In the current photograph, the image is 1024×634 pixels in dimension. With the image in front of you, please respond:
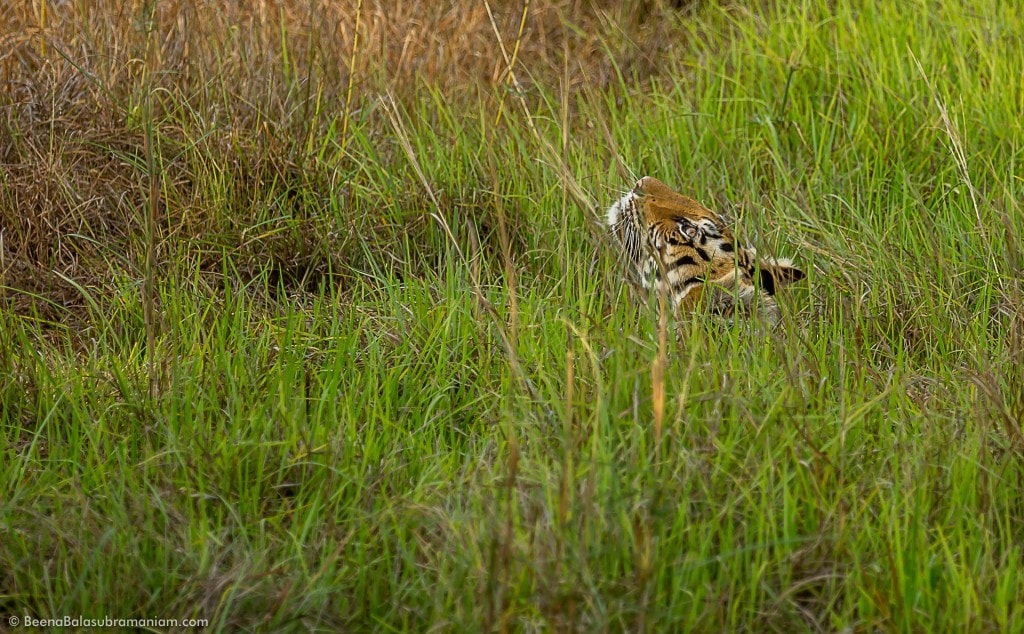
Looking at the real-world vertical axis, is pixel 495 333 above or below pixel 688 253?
below

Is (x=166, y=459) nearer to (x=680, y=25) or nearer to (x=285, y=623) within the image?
(x=285, y=623)

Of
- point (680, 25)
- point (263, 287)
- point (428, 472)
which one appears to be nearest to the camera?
point (428, 472)

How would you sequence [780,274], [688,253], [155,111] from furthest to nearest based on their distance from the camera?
[155,111], [688,253], [780,274]

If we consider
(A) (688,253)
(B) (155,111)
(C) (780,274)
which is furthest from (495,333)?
(B) (155,111)

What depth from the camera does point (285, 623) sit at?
2316mm

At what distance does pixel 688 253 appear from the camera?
11.1ft

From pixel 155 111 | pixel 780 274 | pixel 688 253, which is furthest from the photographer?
pixel 155 111

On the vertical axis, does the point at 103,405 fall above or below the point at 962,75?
below

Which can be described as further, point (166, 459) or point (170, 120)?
point (170, 120)

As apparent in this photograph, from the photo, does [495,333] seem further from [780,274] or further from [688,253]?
[780,274]

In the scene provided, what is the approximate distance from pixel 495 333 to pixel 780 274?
0.80m

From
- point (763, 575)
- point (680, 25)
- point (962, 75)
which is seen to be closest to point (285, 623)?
point (763, 575)

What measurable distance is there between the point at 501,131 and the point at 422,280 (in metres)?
0.99

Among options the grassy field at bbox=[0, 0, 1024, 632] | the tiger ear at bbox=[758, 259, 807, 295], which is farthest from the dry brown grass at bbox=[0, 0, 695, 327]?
the tiger ear at bbox=[758, 259, 807, 295]
